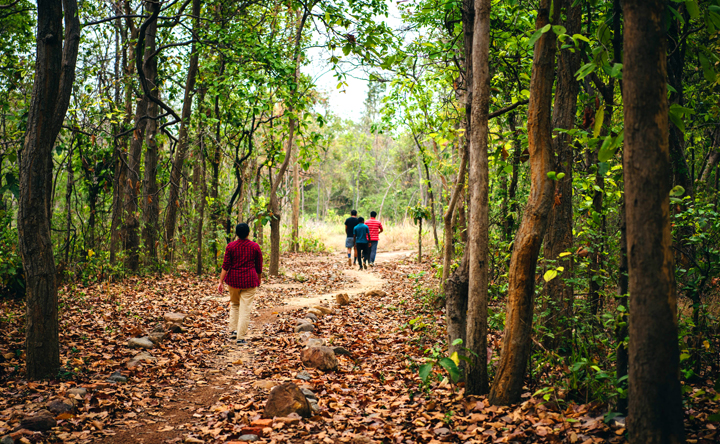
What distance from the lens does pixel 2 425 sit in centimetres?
393

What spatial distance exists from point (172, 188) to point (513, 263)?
37.9ft

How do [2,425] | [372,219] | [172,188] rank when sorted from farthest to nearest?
[372,219] < [172,188] < [2,425]

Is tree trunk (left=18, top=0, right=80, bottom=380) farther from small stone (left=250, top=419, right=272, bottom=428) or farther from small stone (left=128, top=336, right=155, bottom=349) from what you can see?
small stone (left=250, top=419, right=272, bottom=428)

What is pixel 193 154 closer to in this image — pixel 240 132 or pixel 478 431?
pixel 240 132

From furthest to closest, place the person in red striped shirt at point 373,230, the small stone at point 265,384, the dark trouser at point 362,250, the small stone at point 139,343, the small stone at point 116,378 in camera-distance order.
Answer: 1. the person in red striped shirt at point 373,230
2. the dark trouser at point 362,250
3. the small stone at point 139,343
4. the small stone at point 265,384
5. the small stone at point 116,378

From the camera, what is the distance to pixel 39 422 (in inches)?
157

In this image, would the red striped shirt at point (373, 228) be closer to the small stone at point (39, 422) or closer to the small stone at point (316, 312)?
the small stone at point (316, 312)

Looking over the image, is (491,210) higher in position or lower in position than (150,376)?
higher

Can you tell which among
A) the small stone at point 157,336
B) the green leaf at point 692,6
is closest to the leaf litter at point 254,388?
the small stone at point 157,336

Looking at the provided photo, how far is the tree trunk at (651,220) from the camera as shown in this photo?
237 centimetres

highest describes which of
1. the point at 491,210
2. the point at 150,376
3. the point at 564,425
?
the point at 491,210

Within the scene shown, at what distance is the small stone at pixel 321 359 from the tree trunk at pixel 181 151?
8007 millimetres

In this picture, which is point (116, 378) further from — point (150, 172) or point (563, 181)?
point (150, 172)

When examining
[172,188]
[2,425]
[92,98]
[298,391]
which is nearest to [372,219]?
[172,188]
